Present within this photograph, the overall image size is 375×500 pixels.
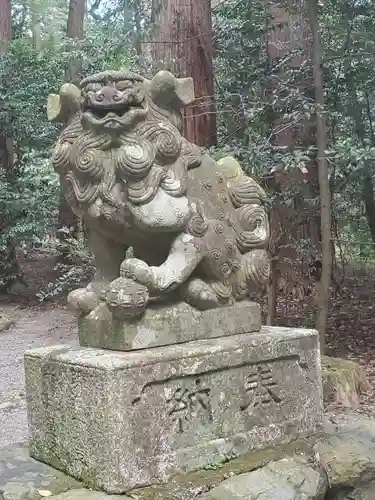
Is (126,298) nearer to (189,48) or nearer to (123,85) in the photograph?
(123,85)

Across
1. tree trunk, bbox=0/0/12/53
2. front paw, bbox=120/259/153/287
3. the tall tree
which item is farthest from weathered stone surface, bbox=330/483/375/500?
tree trunk, bbox=0/0/12/53

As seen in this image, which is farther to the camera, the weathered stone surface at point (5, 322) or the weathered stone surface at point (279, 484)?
the weathered stone surface at point (5, 322)

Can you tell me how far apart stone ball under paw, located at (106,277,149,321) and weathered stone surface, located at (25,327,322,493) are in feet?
0.57

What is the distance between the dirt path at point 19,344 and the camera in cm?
544

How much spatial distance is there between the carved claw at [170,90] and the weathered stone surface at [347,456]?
5.67 feet

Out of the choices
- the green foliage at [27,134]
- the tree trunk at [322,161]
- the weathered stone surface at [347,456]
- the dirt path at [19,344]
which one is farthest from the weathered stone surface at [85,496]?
the green foliage at [27,134]

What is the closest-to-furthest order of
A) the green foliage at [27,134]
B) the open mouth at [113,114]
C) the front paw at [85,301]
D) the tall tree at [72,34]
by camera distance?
the open mouth at [113,114] < the front paw at [85,301] < the tall tree at [72,34] < the green foliage at [27,134]

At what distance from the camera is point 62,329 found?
8.97 meters

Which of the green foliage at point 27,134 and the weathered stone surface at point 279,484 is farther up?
the green foliage at point 27,134

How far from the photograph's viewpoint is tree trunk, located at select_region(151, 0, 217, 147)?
6.20 metres

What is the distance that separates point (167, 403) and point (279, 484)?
587 mm

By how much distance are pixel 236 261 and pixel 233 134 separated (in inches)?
132

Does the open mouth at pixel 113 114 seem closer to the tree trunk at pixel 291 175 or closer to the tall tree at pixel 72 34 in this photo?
the tree trunk at pixel 291 175

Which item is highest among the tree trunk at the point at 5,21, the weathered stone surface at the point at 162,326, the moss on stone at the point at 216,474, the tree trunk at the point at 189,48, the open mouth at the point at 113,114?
the tree trunk at the point at 5,21
